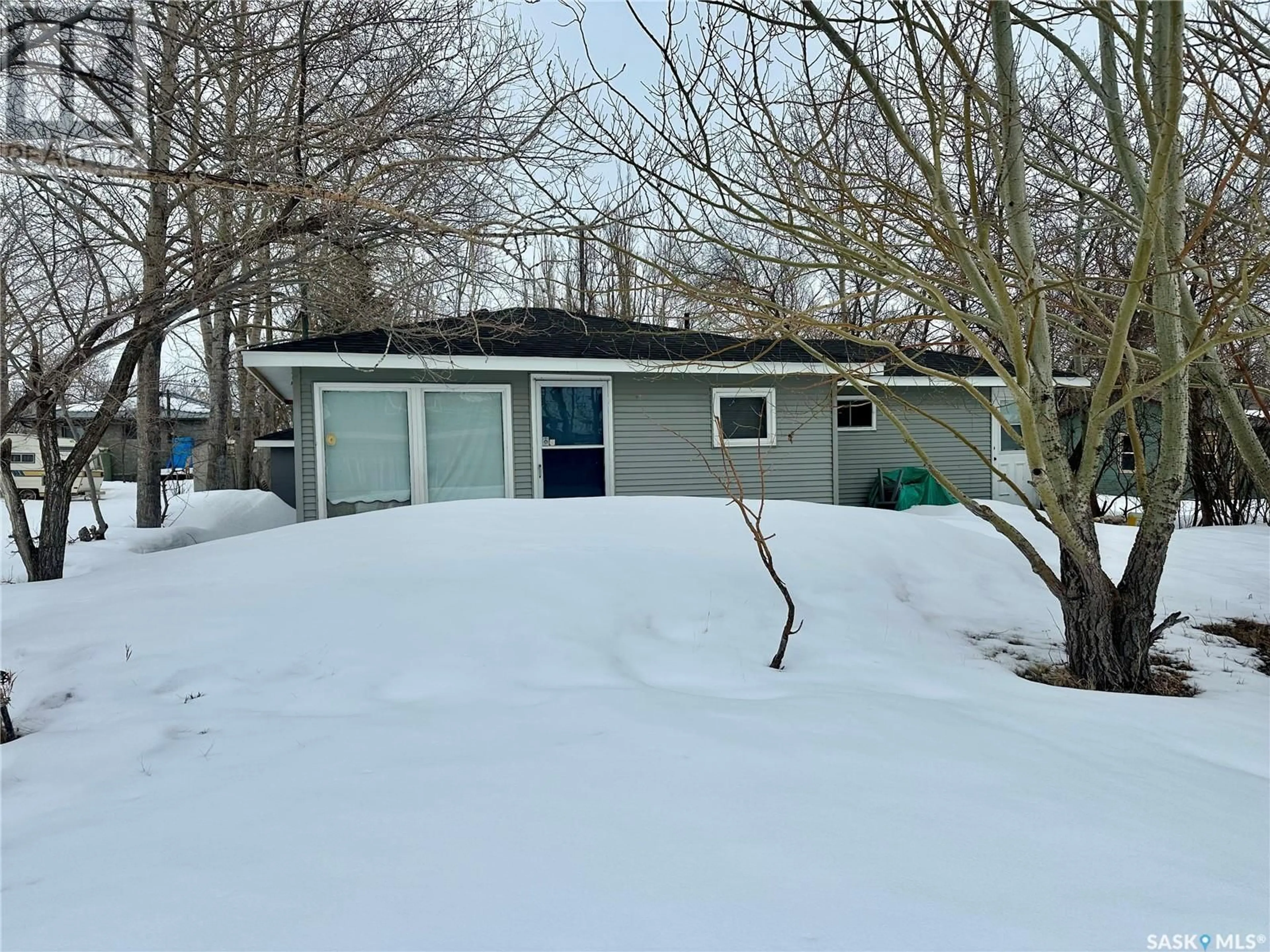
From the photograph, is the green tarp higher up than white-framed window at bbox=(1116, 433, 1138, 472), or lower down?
lower down

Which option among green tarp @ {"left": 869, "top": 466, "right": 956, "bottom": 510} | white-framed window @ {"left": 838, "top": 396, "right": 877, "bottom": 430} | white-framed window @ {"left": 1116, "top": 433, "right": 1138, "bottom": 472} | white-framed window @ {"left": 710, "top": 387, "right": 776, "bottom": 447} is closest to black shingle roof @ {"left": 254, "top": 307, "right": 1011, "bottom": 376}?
white-framed window @ {"left": 710, "top": 387, "right": 776, "bottom": 447}

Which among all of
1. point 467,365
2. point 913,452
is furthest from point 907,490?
point 467,365

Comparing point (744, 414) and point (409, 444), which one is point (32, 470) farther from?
point (744, 414)

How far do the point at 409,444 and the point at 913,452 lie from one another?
7892 millimetres

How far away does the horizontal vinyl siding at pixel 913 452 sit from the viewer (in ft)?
39.1

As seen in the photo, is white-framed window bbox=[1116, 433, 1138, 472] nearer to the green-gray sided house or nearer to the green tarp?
the green tarp

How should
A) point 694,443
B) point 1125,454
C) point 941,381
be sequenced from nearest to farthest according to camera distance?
point 694,443 → point 941,381 → point 1125,454

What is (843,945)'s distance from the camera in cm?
150

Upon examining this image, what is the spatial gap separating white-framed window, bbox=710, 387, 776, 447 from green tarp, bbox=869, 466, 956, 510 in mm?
2437

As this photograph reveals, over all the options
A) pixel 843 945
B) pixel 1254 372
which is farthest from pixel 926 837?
pixel 1254 372

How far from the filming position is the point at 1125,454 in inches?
540

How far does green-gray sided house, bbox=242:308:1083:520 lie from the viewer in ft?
27.5

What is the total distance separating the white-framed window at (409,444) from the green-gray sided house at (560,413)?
0.6 inches

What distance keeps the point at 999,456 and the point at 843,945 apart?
12383 mm
